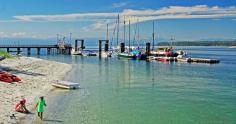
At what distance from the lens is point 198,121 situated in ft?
93.7

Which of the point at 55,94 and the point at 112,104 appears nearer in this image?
the point at 112,104

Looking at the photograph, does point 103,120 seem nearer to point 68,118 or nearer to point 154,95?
point 68,118

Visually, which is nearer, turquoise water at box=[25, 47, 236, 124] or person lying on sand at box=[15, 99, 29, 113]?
person lying on sand at box=[15, 99, 29, 113]

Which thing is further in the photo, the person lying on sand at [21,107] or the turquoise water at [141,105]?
the turquoise water at [141,105]

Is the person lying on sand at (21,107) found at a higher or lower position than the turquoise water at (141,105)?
higher

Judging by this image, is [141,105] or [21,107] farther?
[141,105]

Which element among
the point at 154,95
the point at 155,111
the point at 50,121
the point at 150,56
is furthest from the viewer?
the point at 150,56

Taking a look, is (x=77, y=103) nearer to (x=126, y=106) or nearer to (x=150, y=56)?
(x=126, y=106)

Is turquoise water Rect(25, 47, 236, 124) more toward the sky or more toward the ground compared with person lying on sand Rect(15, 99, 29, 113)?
more toward the ground

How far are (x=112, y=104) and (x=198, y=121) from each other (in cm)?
907

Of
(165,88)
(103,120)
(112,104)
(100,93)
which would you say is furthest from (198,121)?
(165,88)

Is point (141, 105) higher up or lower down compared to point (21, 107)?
lower down

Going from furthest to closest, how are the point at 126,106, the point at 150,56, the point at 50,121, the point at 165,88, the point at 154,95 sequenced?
the point at 150,56, the point at 165,88, the point at 154,95, the point at 126,106, the point at 50,121

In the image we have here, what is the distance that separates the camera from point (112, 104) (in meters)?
35.0
